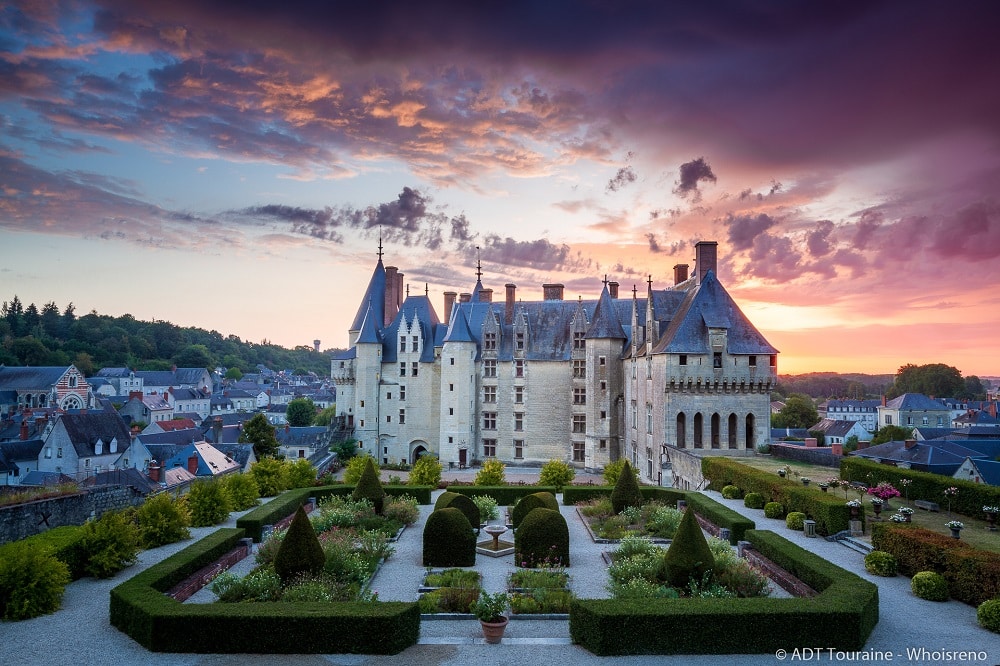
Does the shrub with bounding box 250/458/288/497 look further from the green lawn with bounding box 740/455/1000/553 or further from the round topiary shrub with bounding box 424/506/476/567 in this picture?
the green lawn with bounding box 740/455/1000/553

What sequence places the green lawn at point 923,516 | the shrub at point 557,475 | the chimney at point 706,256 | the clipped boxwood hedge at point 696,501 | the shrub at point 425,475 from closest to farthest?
the green lawn at point 923,516
the clipped boxwood hedge at point 696,501
the shrub at point 557,475
the shrub at point 425,475
the chimney at point 706,256

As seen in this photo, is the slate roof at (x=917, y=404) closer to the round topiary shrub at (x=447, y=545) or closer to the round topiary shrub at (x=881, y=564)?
the round topiary shrub at (x=881, y=564)

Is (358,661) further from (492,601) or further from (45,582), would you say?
(45,582)

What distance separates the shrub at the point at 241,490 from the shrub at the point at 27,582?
39.1 ft

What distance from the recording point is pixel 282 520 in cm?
2512

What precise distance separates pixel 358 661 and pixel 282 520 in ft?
46.4

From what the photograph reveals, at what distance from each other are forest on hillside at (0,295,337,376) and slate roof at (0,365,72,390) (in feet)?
68.2

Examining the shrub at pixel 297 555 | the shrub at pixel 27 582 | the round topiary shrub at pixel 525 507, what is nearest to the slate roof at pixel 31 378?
the round topiary shrub at pixel 525 507

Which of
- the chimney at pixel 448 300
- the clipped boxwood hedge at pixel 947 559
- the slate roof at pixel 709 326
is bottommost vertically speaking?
the clipped boxwood hedge at pixel 947 559

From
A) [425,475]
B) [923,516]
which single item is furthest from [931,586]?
[425,475]

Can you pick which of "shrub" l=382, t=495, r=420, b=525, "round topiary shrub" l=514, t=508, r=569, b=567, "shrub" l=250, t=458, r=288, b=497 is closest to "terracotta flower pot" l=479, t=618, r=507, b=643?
"round topiary shrub" l=514, t=508, r=569, b=567

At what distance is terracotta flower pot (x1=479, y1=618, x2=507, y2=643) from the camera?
1320 cm

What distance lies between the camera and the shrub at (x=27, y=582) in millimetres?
14117

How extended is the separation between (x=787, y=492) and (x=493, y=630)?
53.4 feet
